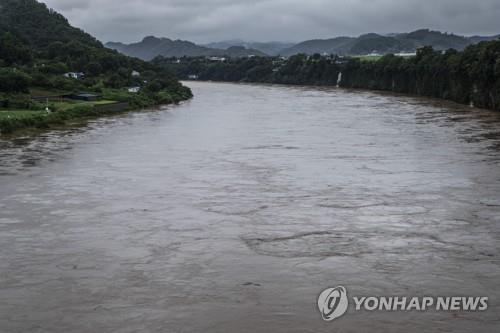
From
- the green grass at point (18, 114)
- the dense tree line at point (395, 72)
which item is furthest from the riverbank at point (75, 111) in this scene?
the dense tree line at point (395, 72)

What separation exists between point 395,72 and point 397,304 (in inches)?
2196

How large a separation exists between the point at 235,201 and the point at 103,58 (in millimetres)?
46770

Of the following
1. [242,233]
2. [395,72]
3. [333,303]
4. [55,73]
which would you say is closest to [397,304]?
[333,303]

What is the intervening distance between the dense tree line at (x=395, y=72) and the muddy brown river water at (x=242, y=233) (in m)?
17.9

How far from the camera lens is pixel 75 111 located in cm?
3603

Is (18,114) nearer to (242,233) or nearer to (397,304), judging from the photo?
(242,233)

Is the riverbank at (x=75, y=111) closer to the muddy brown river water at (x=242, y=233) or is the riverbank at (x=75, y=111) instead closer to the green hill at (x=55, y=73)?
the green hill at (x=55, y=73)

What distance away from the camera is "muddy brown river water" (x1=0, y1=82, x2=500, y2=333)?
27.0 feet

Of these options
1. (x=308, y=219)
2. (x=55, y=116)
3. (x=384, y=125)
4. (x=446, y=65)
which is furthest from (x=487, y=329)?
(x=446, y=65)

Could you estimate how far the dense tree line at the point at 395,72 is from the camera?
4091 cm

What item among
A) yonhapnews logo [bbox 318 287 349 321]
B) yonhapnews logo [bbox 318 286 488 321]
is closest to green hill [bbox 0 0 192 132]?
yonhapnews logo [bbox 318 287 349 321]

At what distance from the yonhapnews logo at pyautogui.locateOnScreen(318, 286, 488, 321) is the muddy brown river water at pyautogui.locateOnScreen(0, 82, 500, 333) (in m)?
0.14

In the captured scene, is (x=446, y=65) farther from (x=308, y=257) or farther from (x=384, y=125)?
(x=308, y=257)

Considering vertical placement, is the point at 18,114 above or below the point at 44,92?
below
